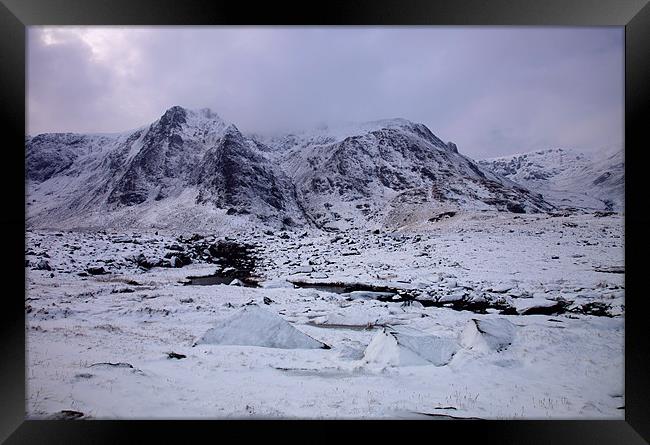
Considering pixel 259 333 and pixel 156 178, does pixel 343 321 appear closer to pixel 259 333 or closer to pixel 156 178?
pixel 259 333

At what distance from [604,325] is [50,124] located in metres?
10.2

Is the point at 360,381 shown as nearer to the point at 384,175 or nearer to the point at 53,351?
the point at 53,351

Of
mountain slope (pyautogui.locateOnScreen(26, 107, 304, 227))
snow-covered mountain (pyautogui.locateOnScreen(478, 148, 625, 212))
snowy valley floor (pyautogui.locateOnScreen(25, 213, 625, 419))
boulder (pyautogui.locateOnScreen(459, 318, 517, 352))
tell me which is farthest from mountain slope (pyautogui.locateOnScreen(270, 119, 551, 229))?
boulder (pyautogui.locateOnScreen(459, 318, 517, 352))

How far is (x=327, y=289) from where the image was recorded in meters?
7.32

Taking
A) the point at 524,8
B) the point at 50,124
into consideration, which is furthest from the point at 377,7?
the point at 50,124

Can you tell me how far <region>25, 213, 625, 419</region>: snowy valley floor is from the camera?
5594 millimetres

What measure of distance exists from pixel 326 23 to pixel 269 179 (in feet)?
19.9

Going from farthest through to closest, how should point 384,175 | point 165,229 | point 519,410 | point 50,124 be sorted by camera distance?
1. point 384,175
2. point 165,229
3. point 50,124
4. point 519,410

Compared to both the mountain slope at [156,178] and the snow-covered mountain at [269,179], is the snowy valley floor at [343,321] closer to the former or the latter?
the snow-covered mountain at [269,179]

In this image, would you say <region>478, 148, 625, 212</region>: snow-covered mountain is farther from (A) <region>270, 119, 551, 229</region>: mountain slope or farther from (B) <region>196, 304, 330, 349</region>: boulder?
(B) <region>196, 304, 330, 349</region>: boulder

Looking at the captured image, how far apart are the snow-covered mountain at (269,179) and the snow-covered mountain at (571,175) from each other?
0.25m

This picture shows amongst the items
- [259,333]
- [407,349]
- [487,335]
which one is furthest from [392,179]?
[259,333]

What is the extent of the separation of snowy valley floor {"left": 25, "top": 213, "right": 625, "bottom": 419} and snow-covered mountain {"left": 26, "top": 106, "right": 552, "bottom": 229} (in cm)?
53

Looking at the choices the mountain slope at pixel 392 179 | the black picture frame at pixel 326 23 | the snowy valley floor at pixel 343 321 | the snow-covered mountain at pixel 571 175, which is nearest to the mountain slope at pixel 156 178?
the snowy valley floor at pixel 343 321
